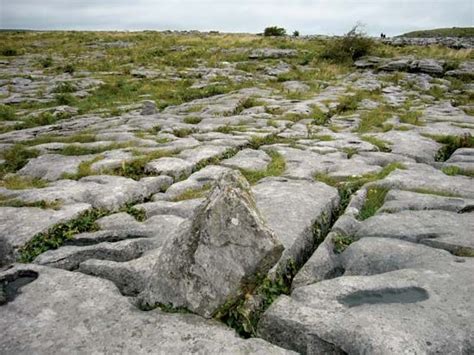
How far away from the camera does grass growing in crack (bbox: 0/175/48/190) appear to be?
30.6 feet

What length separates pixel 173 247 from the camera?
4.96m

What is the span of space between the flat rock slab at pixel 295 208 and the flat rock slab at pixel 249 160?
1.13 meters

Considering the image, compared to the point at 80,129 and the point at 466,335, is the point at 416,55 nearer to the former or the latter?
the point at 80,129

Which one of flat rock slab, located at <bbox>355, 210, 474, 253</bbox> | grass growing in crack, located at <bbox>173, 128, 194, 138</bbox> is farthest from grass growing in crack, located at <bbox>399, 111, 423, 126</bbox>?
flat rock slab, located at <bbox>355, 210, 474, 253</bbox>

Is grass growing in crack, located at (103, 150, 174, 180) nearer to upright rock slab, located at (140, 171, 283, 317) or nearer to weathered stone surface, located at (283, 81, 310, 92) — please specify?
upright rock slab, located at (140, 171, 283, 317)

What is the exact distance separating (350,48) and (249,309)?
111 feet

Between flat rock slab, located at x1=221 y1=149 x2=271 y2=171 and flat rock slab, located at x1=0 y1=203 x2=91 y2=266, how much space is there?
398 cm

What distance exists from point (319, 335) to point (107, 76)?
27798mm

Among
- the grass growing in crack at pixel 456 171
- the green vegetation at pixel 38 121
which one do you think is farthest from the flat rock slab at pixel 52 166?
the grass growing in crack at pixel 456 171

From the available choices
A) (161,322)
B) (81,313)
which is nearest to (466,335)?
(161,322)

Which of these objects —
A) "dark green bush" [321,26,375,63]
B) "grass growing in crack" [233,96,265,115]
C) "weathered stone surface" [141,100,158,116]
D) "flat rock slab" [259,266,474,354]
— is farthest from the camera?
"dark green bush" [321,26,375,63]

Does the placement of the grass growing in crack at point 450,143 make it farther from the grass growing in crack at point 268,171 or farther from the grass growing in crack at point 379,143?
the grass growing in crack at point 268,171

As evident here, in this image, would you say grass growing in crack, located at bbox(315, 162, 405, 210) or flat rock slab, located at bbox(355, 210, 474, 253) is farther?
grass growing in crack, located at bbox(315, 162, 405, 210)

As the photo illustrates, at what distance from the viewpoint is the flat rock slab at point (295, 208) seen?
6.42 m
